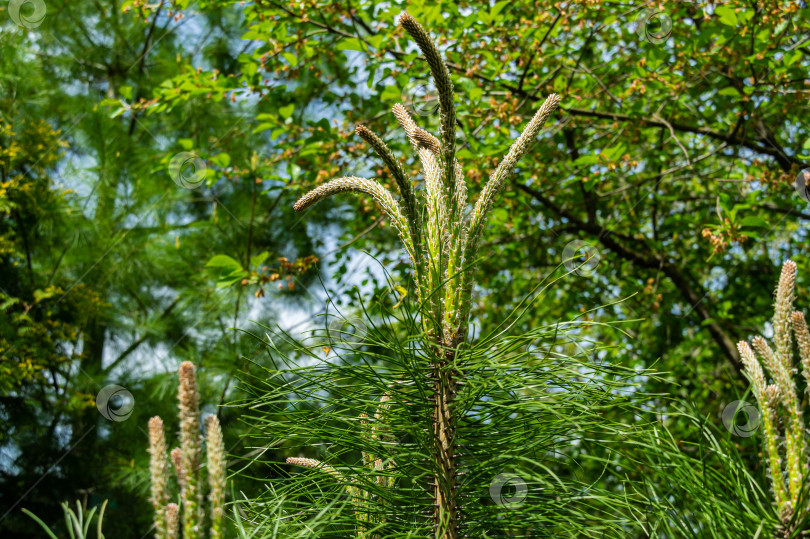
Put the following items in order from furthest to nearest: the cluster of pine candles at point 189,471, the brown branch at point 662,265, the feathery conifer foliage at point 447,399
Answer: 1. the brown branch at point 662,265
2. the feathery conifer foliage at point 447,399
3. the cluster of pine candles at point 189,471

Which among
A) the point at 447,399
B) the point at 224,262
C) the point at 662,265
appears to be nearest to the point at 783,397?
the point at 447,399

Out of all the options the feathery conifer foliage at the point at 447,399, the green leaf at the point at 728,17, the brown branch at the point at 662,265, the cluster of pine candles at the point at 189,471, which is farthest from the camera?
the brown branch at the point at 662,265

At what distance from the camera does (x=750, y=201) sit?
3176 mm

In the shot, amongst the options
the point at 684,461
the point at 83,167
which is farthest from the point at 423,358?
the point at 83,167

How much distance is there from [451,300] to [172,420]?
4.36m

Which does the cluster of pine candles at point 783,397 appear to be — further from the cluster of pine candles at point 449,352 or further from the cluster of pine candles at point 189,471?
the cluster of pine candles at point 189,471

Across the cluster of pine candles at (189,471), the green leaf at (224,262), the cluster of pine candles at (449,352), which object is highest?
the green leaf at (224,262)

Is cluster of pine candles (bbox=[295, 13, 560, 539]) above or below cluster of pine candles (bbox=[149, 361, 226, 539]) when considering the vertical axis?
above

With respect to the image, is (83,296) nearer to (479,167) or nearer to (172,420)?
(172,420)

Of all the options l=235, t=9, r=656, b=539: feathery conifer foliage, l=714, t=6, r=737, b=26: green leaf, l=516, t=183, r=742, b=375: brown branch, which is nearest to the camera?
l=235, t=9, r=656, b=539: feathery conifer foliage

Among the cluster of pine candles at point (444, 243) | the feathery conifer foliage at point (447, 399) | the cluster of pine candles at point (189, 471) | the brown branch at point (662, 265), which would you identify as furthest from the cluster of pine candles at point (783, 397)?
the brown branch at point (662, 265)

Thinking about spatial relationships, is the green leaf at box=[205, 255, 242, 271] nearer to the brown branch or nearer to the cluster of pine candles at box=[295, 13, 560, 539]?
the brown branch

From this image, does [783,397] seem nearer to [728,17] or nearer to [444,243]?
[444,243]

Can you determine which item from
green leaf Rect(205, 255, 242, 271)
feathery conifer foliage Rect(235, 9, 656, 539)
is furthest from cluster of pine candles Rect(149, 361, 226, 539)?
green leaf Rect(205, 255, 242, 271)
